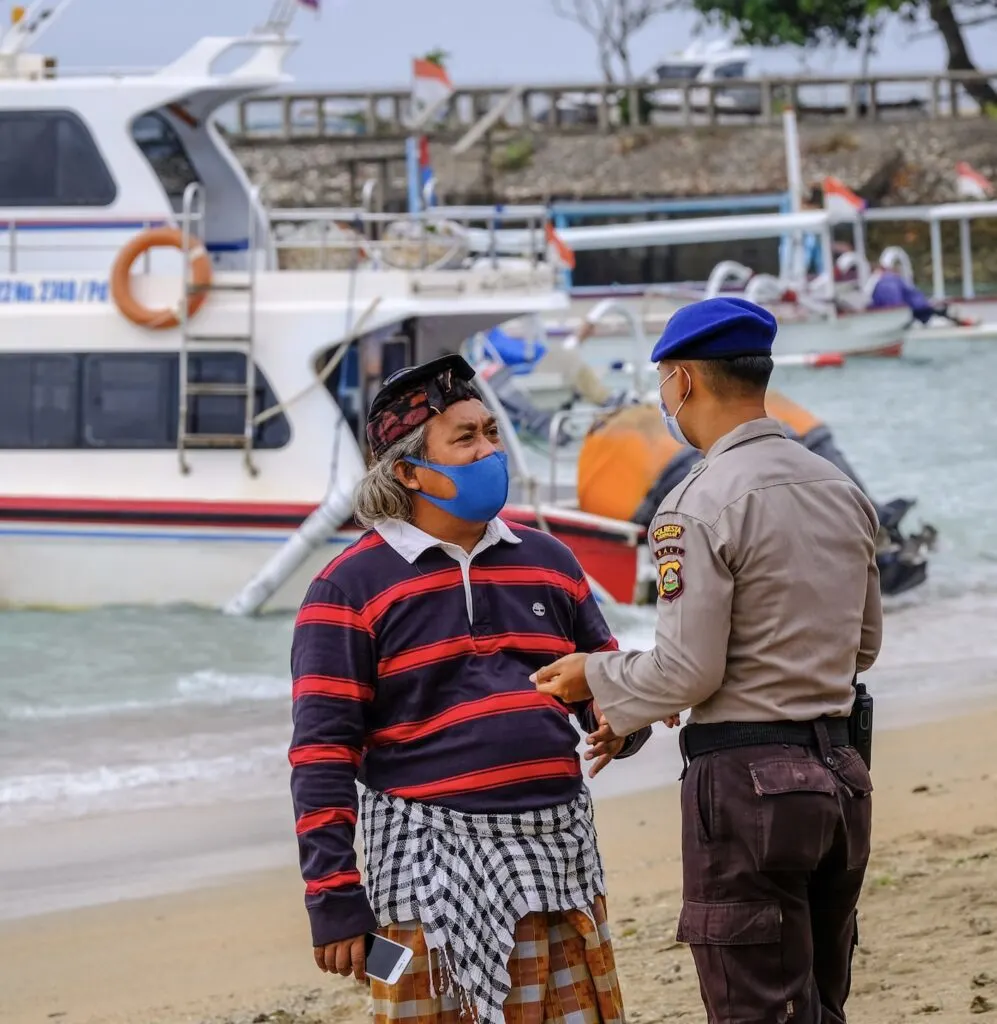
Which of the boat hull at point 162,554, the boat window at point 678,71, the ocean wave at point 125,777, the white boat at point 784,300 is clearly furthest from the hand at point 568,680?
the boat window at point 678,71

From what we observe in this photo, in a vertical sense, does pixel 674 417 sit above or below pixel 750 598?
above

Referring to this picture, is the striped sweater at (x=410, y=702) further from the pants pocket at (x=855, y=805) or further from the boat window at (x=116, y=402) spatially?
the boat window at (x=116, y=402)

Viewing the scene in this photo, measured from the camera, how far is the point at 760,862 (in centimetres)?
313

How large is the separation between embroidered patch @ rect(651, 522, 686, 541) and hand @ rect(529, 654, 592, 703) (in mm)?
265

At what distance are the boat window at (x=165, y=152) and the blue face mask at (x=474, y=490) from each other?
9556mm

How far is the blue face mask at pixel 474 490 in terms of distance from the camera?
3445 mm

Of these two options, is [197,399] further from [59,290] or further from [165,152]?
[165,152]

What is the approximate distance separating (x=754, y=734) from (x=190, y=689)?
8151mm

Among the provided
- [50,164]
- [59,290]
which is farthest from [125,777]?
[50,164]

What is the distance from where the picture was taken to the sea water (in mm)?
8773

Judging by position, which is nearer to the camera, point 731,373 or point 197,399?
point 731,373

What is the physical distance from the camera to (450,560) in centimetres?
344

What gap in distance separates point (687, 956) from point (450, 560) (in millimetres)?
2315

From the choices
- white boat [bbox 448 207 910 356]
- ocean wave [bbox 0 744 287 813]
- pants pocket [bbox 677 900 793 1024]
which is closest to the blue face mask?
pants pocket [bbox 677 900 793 1024]
